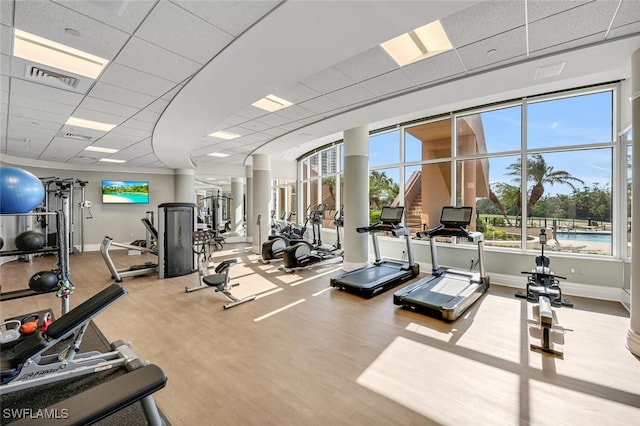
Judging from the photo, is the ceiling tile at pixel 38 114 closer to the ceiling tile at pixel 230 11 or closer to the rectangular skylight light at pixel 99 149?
the rectangular skylight light at pixel 99 149

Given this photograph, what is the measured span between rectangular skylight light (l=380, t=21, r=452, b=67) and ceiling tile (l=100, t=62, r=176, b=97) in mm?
2658

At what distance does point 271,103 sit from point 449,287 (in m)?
4.14

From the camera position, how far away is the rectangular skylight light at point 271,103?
4.39m

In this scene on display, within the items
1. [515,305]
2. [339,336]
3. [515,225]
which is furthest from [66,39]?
[515,225]

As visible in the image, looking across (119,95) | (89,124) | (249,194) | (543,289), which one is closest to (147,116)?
(119,95)

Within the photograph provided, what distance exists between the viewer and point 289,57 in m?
2.94

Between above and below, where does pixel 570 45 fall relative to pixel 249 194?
above

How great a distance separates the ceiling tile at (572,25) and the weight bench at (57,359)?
14.4 ft

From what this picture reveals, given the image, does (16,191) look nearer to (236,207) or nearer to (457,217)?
(457,217)

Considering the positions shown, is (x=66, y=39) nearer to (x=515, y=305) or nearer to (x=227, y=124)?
(x=227, y=124)

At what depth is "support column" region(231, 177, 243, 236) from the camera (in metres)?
12.5

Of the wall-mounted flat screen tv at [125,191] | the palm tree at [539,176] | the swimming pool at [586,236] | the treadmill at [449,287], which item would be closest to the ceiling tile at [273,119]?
→ the treadmill at [449,287]

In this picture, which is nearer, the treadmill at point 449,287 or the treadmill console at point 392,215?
the treadmill at point 449,287

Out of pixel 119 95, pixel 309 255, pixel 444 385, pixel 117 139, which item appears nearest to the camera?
pixel 444 385
